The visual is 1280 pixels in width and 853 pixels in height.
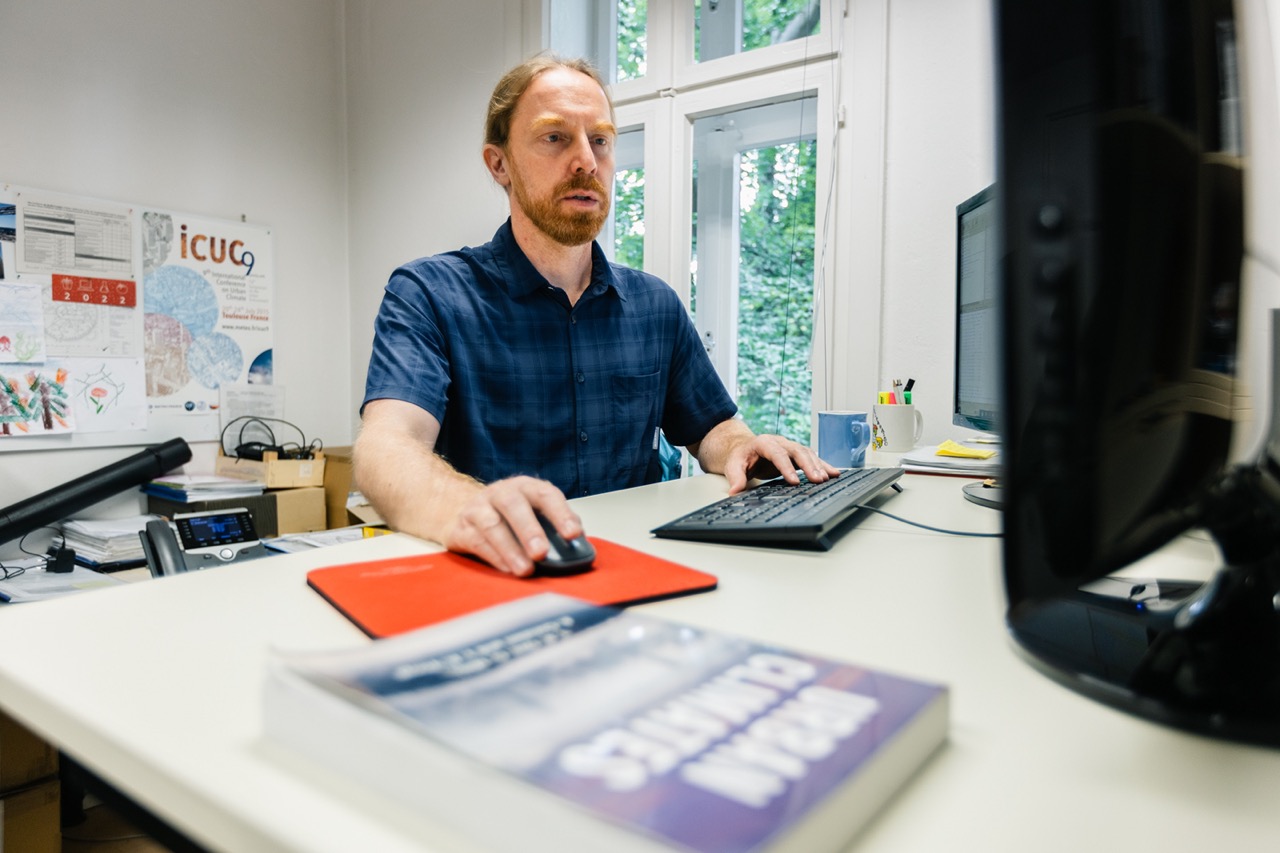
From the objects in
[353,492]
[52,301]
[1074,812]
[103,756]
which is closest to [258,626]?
[103,756]

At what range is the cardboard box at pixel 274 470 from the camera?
265cm

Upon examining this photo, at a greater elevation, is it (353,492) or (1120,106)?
(1120,106)

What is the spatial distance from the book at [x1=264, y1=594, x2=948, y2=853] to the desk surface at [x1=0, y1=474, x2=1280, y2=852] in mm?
18

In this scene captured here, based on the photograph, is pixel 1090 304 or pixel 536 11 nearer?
pixel 1090 304

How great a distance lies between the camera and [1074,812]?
0.96 feet

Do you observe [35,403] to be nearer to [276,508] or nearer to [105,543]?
[105,543]

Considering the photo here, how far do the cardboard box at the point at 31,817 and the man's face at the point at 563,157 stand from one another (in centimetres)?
120

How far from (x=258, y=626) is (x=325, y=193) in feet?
10.2

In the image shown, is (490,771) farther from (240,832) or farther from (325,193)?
(325,193)

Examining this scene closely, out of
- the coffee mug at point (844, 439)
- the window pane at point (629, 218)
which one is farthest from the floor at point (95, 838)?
the window pane at point (629, 218)

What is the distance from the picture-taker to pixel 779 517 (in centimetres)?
78

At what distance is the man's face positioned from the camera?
5.06ft

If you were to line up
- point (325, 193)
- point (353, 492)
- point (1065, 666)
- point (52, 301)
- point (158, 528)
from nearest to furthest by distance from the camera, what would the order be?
point (1065, 666) < point (158, 528) < point (52, 301) < point (353, 492) < point (325, 193)

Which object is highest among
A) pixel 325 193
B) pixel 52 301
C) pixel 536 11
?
pixel 536 11
